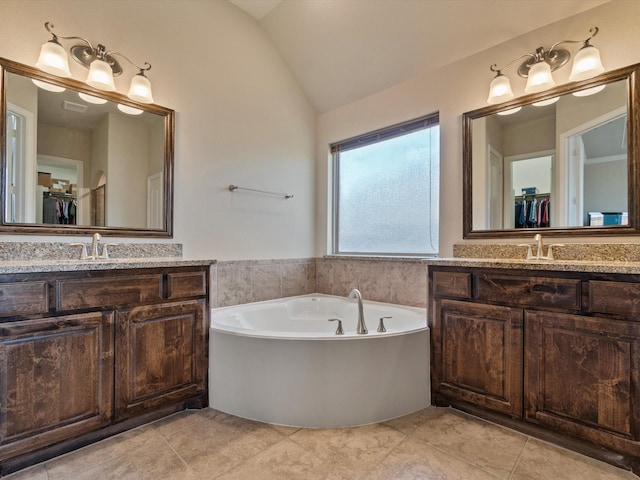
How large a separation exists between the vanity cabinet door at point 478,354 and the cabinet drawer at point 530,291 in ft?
0.21

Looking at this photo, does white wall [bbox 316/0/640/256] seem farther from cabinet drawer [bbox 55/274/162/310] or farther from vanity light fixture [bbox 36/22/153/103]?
cabinet drawer [bbox 55/274/162/310]

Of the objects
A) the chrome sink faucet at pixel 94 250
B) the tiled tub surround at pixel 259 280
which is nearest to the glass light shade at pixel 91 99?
the chrome sink faucet at pixel 94 250

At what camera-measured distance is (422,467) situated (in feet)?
4.84

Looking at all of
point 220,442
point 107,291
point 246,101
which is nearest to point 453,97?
point 246,101

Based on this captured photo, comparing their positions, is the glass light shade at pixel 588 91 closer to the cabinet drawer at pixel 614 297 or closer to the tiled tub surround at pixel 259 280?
the cabinet drawer at pixel 614 297

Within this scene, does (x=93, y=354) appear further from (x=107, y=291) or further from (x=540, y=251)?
(x=540, y=251)

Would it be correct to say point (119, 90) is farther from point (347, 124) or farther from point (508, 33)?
point (508, 33)

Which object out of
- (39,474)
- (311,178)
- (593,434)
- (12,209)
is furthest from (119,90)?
(593,434)

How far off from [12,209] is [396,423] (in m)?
2.41

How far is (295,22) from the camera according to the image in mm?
2777

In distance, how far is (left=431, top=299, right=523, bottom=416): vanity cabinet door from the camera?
175cm

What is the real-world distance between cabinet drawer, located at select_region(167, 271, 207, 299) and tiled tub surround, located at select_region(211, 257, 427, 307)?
562mm

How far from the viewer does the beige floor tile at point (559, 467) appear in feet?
4.66

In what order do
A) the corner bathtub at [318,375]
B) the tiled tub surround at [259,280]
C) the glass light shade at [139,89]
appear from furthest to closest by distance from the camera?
the tiled tub surround at [259,280] → the glass light shade at [139,89] → the corner bathtub at [318,375]
